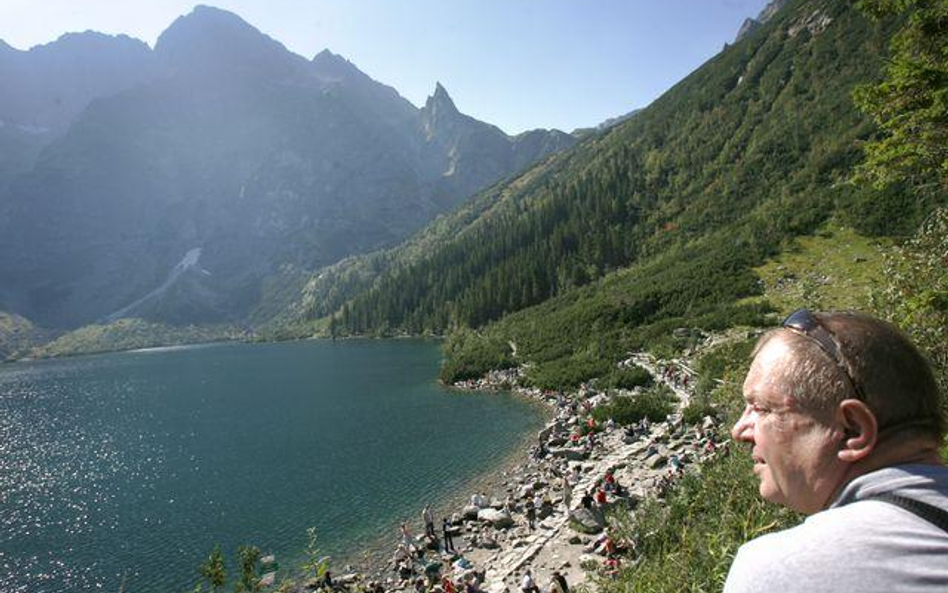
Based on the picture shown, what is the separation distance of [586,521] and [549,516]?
3289 mm

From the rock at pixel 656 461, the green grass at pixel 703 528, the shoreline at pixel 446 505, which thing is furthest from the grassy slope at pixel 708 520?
the shoreline at pixel 446 505

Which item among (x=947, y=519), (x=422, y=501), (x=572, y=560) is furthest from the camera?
(x=422, y=501)

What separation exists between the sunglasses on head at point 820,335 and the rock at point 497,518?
76.4 ft

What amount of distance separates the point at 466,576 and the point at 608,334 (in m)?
40.1

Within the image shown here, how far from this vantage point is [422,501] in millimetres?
27422

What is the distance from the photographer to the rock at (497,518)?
901 inches

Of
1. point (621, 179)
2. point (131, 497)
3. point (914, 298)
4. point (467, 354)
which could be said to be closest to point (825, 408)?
point (914, 298)

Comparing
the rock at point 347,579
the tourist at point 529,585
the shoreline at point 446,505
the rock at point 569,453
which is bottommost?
the shoreline at point 446,505

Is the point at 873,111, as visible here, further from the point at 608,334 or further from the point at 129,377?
the point at 129,377

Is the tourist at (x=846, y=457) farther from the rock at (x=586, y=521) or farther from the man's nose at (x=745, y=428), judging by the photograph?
the rock at (x=586, y=521)

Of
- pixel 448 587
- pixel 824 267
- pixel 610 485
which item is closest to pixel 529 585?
pixel 448 587

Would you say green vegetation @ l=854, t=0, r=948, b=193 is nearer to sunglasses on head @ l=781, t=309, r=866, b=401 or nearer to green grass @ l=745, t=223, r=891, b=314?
sunglasses on head @ l=781, t=309, r=866, b=401

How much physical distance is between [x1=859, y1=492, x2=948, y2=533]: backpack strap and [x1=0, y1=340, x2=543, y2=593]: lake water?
13.2 metres

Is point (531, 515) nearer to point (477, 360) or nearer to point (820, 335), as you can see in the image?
point (820, 335)
